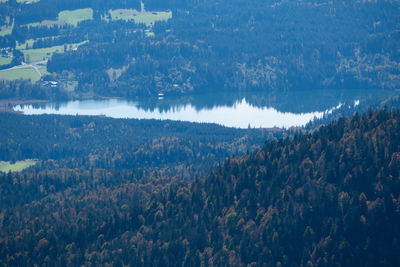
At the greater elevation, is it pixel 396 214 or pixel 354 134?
pixel 354 134

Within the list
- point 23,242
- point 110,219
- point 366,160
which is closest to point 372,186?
point 366,160

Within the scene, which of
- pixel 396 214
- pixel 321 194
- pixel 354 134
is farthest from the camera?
pixel 354 134

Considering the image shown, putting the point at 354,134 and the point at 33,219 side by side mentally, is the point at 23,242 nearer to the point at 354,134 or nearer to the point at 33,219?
the point at 33,219

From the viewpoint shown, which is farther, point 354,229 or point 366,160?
point 366,160

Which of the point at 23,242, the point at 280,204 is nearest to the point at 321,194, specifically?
the point at 280,204

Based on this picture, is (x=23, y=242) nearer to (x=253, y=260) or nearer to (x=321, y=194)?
(x=253, y=260)

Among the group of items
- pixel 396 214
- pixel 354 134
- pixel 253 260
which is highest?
pixel 354 134

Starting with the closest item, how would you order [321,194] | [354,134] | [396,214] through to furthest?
[396,214], [321,194], [354,134]
